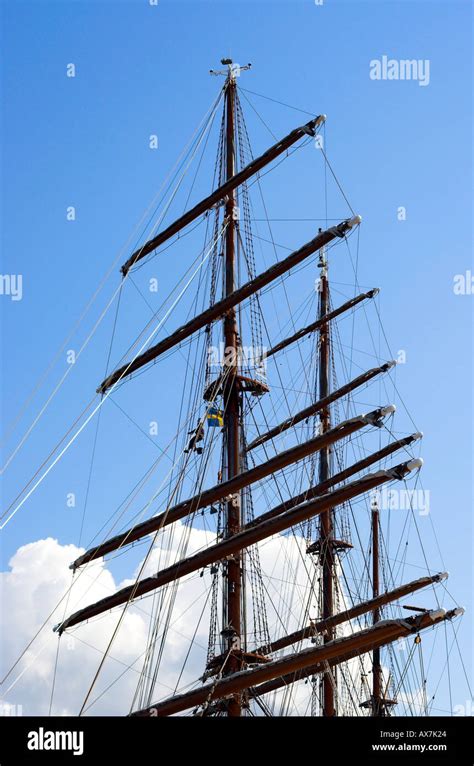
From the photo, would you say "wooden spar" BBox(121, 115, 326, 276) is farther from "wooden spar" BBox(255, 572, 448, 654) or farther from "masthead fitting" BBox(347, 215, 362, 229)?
"wooden spar" BBox(255, 572, 448, 654)

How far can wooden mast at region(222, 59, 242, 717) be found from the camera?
→ 37531 mm

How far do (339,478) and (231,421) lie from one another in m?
5.83

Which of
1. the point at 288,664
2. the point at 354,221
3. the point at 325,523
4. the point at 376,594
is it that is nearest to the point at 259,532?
the point at 288,664

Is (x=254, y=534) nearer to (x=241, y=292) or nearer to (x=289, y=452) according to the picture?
(x=289, y=452)

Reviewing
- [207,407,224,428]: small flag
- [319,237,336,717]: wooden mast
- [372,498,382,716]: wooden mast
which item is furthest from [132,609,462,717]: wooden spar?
[372,498,382,716]: wooden mast

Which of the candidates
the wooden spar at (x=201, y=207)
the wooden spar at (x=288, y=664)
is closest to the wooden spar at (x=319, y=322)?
the wooden spar at (x=201, y=207)

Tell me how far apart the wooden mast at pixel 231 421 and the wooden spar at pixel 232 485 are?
6.13 ft

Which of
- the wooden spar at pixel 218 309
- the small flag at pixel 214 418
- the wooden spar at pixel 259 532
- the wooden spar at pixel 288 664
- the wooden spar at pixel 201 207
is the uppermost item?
the wooden spar at pixel 201 207

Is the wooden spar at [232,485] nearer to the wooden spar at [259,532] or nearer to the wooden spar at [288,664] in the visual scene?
the wooden spar at [259,532]

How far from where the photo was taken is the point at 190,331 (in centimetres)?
4112

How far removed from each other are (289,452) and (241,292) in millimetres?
6027

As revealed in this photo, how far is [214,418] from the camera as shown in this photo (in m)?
41.5

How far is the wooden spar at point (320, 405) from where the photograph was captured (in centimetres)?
4367
